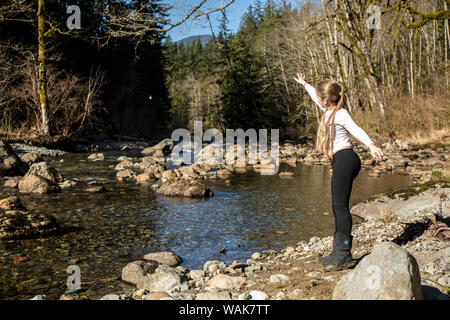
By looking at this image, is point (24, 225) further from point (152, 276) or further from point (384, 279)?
point (384, 279)

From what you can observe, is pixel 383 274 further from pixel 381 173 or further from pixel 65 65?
pixel 65 65

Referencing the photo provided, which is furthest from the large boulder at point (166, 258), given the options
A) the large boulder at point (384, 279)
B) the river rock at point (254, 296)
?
the large boulder at point (384, 279)

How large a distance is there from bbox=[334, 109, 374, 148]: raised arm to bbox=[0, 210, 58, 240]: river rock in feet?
15.9

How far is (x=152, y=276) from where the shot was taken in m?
4.39

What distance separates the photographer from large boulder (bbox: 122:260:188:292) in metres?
4.24

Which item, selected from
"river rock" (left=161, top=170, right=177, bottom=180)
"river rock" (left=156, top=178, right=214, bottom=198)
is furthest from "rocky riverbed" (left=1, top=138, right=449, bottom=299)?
"river rock" (left=161, top=170, right=177, bottom=180)

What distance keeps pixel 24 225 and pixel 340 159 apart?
4921 millimetres

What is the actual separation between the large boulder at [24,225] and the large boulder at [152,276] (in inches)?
89.5

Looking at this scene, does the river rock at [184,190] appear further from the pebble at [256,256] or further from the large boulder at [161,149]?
the large boulder at [161,149]

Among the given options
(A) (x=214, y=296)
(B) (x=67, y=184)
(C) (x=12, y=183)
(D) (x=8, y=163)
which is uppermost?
(D) (x=8, y=163)

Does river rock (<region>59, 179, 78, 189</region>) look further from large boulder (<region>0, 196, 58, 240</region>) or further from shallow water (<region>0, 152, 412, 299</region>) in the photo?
large boulder (<region>0, 196, 58, 240</region>)

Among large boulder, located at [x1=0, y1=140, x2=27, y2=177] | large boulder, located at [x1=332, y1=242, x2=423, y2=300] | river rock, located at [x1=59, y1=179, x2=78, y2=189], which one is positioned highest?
large boulder, located at [x1=0, y1=140, x2=27, y2=177]

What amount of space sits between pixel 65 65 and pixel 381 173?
20.8 metres

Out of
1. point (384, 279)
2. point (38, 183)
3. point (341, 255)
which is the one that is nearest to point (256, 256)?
point (341, 255)
